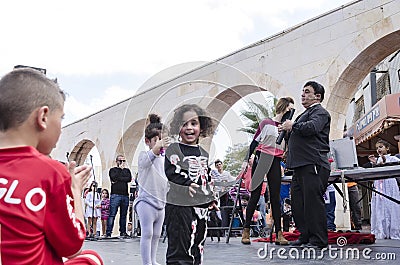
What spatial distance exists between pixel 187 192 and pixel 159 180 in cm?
117

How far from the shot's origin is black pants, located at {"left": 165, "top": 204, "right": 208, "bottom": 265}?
2891mm

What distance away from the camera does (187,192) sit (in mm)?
2848

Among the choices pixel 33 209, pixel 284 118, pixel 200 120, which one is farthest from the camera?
pixel 284 118

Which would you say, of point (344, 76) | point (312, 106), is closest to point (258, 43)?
point (344, 76)

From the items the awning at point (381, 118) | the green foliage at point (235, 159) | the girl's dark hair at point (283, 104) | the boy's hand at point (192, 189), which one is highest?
the awning at point (381, 118)

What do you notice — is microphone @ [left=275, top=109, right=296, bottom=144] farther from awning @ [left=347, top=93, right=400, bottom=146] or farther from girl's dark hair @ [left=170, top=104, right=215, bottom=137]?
awning @ [left=347, top=93, right=400, bottom=146]

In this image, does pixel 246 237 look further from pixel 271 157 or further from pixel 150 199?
pixel 150 199

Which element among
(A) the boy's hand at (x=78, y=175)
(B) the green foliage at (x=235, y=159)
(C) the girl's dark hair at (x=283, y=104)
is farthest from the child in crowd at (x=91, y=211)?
(A) the boy's hand at (x=78, y=175)

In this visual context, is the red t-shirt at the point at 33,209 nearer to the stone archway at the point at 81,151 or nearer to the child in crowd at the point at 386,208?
the child in crowd at the point at 386,208

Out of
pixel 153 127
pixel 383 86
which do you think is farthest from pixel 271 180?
pixel 383 86

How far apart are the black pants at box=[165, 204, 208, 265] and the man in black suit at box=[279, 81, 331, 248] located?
187 centimetres

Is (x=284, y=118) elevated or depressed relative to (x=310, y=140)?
elevated

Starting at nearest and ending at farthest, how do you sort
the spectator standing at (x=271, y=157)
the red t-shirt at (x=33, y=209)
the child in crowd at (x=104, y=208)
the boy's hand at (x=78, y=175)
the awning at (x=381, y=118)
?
the red t-shirt at (x=33, y=209)
the boy's hand at (x=78, y=175)
the spectator standing at (x=271, y=157)
the awning at (x=381, y=118)
the child in crowd at (x=104, y=208)

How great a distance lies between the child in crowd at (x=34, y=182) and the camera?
129 cm
